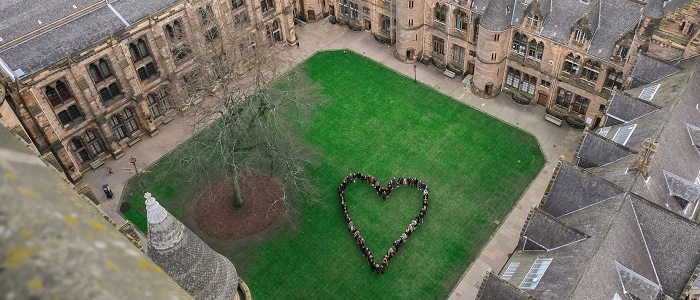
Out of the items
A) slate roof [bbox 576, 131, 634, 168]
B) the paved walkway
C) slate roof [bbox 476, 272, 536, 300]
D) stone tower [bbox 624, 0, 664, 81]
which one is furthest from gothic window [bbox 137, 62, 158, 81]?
stone tower [bbox 624, 0, 664, 81]

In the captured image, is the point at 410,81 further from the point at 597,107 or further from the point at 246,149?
the point at 246,149

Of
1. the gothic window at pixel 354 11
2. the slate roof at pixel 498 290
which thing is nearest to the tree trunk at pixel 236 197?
the slate roof at pixel 498 290

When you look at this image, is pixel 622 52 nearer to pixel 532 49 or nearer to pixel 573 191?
pixel 532 49

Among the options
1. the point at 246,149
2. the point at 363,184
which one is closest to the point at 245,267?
the point at 246,149

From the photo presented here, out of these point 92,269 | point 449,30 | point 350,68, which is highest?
point 92,269

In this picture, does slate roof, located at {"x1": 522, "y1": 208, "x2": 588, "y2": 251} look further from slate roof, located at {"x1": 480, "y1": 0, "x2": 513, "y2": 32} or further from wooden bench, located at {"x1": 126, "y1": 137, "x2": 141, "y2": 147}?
wooden bench, located at {"x1": 126, "y1": 137, "x2": 141, "y2": 147}

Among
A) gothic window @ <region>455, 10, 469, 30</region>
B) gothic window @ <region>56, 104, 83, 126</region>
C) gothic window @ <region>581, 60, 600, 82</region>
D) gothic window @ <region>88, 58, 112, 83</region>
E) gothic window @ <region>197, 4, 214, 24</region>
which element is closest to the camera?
gothic window @ <region>56, 104, 83, 126</region>
